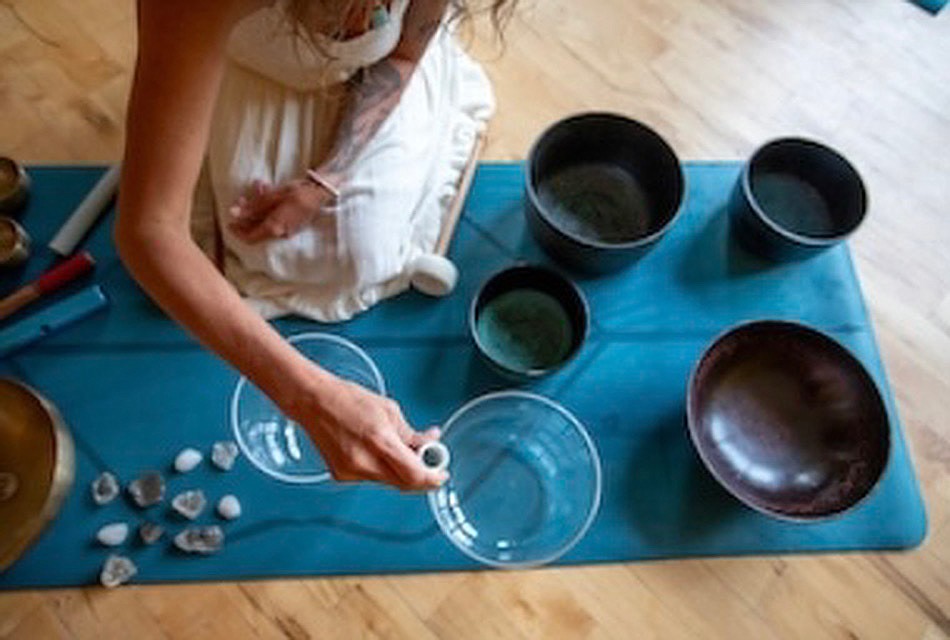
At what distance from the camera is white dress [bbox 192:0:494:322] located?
916mm

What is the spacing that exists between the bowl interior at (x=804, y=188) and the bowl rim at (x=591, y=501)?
1.23ft

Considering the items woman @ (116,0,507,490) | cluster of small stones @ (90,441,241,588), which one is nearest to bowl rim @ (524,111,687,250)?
woman @ (116,0,507,490)

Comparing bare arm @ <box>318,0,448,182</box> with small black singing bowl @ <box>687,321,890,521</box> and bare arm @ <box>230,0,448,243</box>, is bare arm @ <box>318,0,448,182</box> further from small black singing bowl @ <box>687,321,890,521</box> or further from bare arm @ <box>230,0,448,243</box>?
small black singing bowl @ <box>687,321,890,521</box>

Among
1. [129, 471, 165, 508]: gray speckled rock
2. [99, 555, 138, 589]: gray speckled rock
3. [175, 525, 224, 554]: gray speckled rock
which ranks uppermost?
[129, 471, 165, 508]: gray speckled rock

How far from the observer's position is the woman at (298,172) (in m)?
0.65

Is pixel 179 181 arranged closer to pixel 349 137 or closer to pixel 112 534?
pixel 349 137

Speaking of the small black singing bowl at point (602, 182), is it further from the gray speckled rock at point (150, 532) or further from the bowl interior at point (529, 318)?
the gray speckled rock at point (150, 532)

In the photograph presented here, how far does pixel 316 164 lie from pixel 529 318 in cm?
32

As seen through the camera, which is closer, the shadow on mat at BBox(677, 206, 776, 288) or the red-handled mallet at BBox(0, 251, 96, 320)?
the red-handled mallet at BBox(0, 251, 96, 320)

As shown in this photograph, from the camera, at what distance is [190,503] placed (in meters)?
0.93

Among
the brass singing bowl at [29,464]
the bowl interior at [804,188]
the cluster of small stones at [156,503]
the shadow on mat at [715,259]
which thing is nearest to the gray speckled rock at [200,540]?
the cluster of small stones at [156,503]

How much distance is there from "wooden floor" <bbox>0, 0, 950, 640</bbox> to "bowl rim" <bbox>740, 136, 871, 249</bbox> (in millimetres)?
115

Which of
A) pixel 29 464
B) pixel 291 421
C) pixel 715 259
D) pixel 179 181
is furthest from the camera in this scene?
pixel 715 259

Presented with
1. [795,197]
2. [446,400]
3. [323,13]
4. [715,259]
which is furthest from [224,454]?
[795,197]
